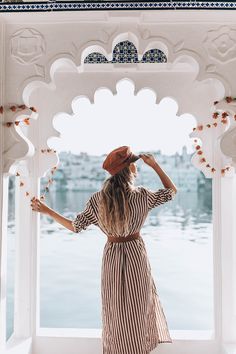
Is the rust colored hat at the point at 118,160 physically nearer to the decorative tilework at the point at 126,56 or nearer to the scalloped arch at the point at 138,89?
the scalloped arch at the point at 138,89

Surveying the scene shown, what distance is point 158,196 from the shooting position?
2633mm

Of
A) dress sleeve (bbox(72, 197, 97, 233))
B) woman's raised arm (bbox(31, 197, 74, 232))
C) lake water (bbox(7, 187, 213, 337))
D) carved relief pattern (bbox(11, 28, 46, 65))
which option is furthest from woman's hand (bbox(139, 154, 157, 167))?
lake water (bbox(7, 187, 213, 337))

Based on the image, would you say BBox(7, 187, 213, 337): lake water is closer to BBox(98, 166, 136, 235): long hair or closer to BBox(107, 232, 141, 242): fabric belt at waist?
BBox(107, 232, 141, 242): fabric belt at waist

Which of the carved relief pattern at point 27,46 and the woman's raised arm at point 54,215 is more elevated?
the carved relief pattern at point 27,46

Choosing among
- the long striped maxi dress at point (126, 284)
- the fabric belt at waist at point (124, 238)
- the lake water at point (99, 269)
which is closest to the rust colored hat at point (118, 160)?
the long striped maxi dress at point (126, 284)

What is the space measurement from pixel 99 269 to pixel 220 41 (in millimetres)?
2821

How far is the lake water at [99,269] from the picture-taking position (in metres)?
3.86

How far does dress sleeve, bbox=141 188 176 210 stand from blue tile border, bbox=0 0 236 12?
102 cm

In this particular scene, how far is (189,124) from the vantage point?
3.48 m

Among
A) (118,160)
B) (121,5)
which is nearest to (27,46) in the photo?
(121,5)

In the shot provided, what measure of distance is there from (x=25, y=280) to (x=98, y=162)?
8.97ft

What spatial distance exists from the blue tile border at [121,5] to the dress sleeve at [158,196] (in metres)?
1.02

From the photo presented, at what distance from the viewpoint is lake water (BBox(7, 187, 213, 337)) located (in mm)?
3857

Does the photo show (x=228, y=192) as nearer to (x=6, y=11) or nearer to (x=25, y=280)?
(x=25, y=280)
